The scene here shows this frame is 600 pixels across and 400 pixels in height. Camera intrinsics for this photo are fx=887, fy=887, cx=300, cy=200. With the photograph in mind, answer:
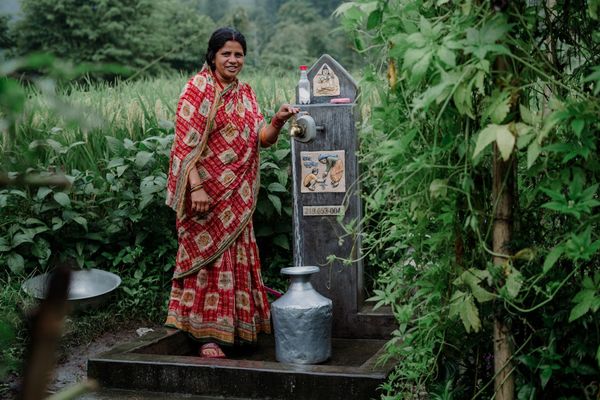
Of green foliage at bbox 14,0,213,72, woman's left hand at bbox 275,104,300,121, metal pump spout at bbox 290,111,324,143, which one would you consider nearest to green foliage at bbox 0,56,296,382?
metal pump spout at bbox 290,111,324,143

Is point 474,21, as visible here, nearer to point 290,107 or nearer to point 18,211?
point 290,107

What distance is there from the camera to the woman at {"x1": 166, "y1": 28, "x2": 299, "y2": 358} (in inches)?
200

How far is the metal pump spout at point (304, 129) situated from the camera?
5234mm

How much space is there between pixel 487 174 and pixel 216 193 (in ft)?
8.38

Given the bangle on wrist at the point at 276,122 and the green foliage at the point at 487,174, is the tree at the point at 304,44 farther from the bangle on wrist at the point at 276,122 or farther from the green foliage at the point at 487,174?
the green foliage at the point at 487,174

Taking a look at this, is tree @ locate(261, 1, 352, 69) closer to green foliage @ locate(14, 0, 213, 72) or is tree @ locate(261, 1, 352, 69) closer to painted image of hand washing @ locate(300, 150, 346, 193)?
green foliage @ locate(14, 0, 213, 72)

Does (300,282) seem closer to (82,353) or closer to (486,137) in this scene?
(82,353)

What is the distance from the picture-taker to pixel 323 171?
558 centimetres

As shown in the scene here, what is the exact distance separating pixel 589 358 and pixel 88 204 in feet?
14.7

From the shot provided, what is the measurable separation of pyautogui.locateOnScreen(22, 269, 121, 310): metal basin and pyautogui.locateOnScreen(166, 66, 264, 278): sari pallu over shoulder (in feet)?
2.54

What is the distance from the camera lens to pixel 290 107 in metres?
5.03

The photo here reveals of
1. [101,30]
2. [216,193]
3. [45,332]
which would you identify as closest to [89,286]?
[216,193]

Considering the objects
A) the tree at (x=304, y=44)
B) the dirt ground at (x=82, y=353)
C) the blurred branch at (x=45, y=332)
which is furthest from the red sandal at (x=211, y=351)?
the tree at (x=304, y=44)

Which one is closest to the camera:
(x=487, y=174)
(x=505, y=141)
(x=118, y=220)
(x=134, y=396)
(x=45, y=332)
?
(x=45, y=332)
